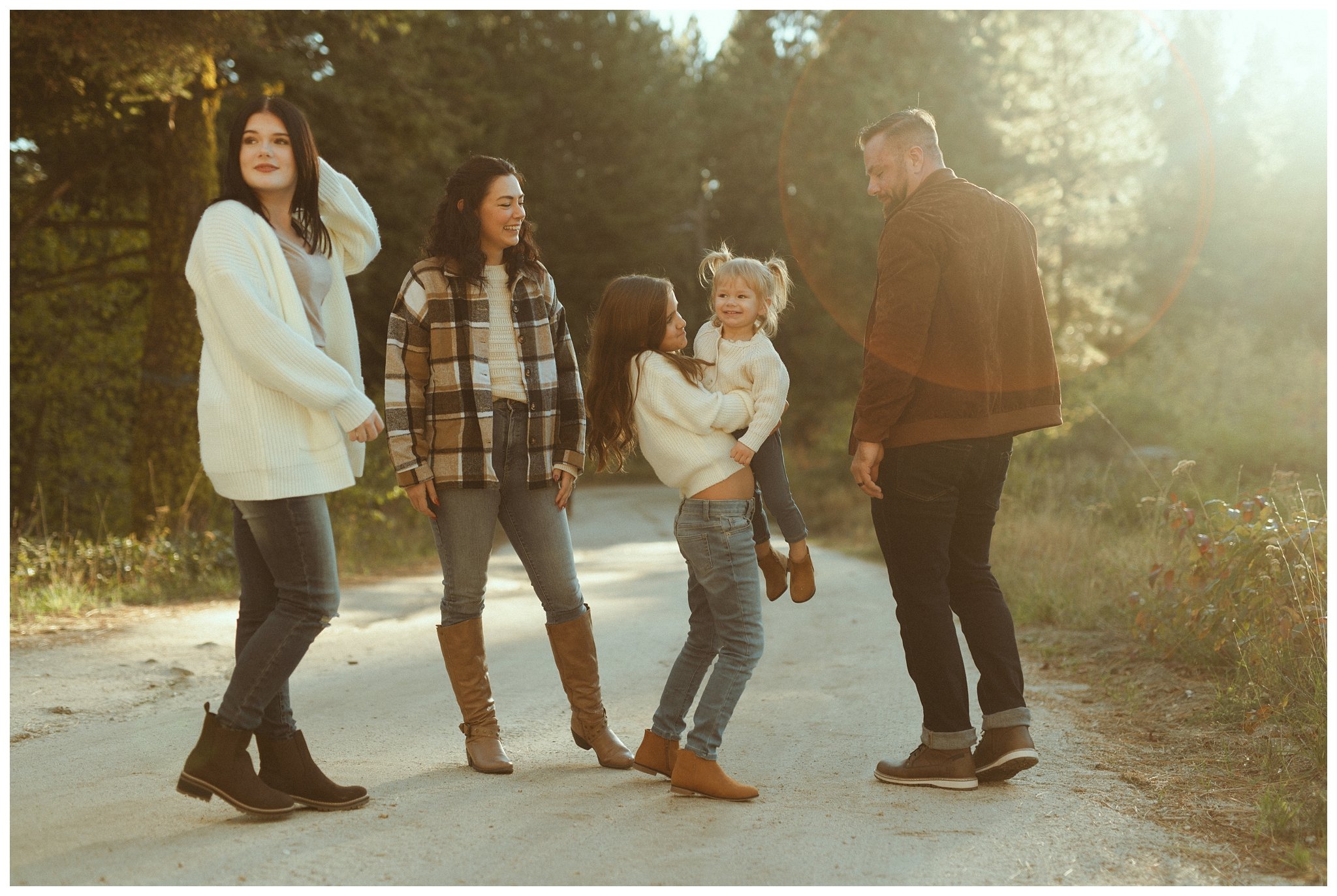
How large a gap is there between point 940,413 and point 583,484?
24.7 meters

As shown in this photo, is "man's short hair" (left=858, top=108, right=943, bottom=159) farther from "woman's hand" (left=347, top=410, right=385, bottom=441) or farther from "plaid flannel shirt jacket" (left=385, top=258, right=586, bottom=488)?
"woman's hand" (left=347, top=410, right=385, bottom=441)

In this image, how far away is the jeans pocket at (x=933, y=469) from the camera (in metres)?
3.70

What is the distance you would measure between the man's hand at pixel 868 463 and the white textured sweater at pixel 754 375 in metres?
0.28

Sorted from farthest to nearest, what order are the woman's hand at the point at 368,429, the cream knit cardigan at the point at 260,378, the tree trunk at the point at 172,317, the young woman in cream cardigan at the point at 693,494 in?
the tree trunk at the point at 172,317 < the young woman in cream cardigan at the point at 693,494 < the woman's hand at the point at 368,429 < the cream knit cardigan at the point at 260,378

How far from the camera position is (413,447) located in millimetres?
3744

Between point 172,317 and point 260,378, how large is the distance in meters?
7.35

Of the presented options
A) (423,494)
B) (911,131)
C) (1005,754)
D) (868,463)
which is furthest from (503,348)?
(1005,754)

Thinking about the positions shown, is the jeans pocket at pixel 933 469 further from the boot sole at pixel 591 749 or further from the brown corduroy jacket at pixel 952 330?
the boot sole at pixel 591 749

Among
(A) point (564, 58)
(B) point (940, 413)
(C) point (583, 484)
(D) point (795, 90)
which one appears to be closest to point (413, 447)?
(B) point (940, 413)

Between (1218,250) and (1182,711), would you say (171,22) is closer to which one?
(1182,711)

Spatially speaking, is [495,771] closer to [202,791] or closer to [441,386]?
[202,791]

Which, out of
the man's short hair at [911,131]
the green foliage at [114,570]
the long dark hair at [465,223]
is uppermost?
the man's short hair at [911,131]

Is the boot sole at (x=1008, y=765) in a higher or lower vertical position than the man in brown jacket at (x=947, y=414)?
lower

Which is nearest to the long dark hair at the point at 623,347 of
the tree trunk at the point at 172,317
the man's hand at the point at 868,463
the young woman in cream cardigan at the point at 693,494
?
the young woman in cream cardigan at the point at 693,494
